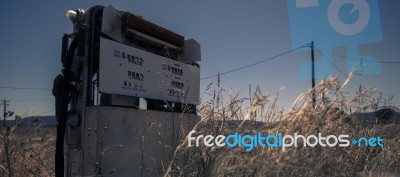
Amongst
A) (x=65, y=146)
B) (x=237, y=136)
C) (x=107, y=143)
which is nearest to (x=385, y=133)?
(x=237, y=136)

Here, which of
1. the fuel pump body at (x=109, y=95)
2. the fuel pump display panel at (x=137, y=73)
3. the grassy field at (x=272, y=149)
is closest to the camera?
the grassy field at (x=272, y=149)

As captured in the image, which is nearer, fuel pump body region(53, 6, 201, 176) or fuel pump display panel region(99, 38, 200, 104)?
fuel pump body region(53, 6, 201, 176)

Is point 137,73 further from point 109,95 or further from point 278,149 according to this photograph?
point 278,149

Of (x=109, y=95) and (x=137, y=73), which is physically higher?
(x=137, y=73)

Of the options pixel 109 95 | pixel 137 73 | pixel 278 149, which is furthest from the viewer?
pixel 137 73

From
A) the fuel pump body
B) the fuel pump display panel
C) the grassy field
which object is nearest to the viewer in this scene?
the grassy field

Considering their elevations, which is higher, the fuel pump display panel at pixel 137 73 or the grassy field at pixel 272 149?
the fuel pump display panel at pixel 137 73

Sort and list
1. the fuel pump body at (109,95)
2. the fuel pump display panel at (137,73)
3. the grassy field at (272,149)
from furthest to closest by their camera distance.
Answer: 1. the fuel pump display panel at (137,73)
2. the fuel pump body at (109,95)
3. the grassy field at (272,149)

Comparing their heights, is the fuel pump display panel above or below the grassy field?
above

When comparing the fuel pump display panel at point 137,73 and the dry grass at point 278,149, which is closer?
the dry grass at point 278,149

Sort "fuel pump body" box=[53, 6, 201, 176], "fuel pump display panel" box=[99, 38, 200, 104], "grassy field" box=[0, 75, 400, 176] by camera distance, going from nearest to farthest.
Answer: "grassy field" box=[0, 75, 400, 176], "fuel pump body" box=[53, 6, 201, 176], "fuel pump display panel" box=[99, 38, 200, 104]

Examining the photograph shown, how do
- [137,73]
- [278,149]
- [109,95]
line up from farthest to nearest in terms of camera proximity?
[137,73] → [109,95] → [278,149]

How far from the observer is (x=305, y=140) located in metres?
2.96

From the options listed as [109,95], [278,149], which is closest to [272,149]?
[278,149]
